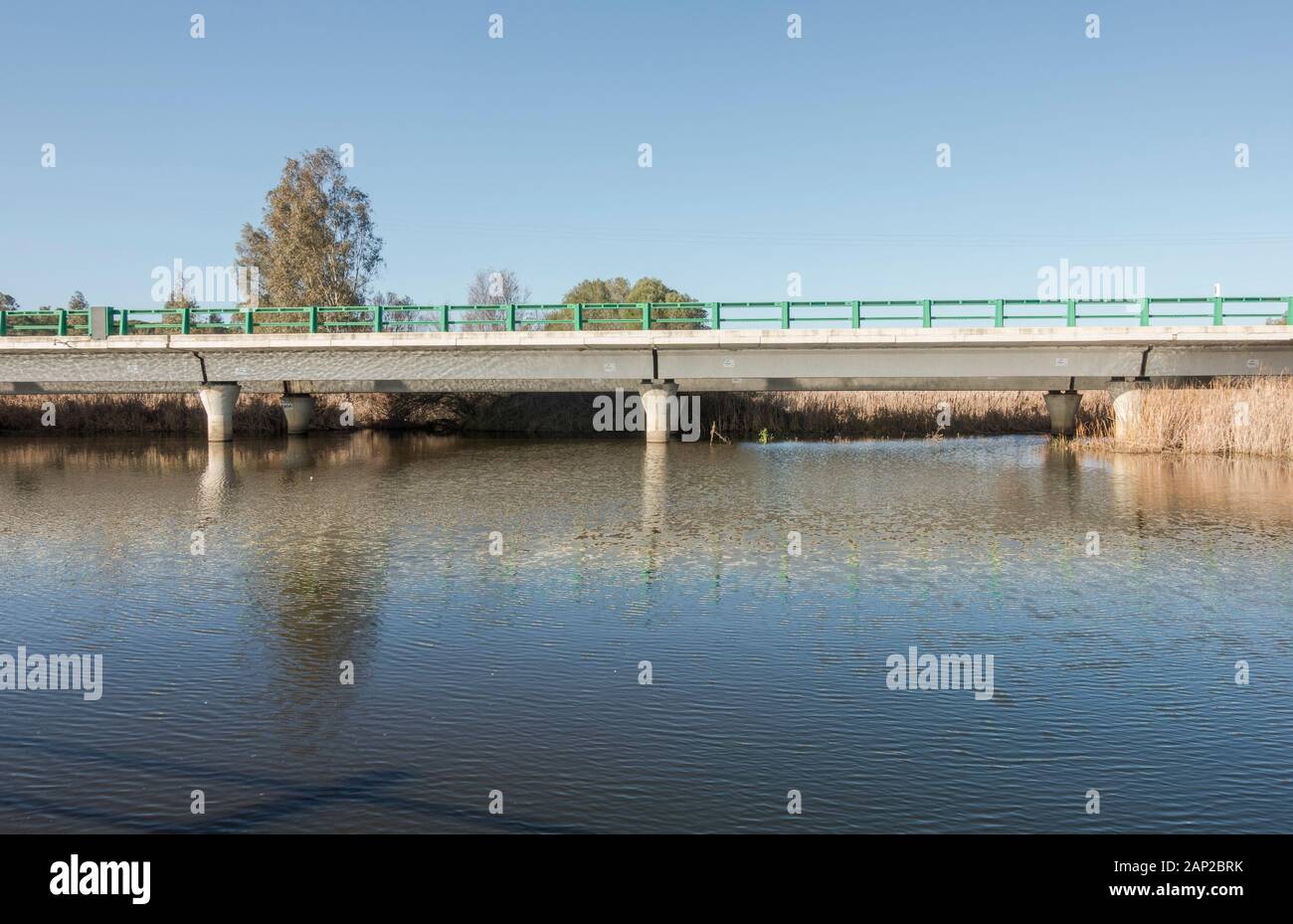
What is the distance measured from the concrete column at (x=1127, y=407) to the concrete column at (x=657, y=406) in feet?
47.3

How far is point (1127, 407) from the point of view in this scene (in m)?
33.6

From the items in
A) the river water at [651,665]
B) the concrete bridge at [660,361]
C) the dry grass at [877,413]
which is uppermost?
the concrete bridge at [660,361]

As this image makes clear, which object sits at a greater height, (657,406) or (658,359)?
(658,359)

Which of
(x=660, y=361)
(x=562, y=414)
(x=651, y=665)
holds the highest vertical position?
(x=660, y=361)

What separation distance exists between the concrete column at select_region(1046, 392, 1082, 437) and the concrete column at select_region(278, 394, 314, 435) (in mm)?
28404

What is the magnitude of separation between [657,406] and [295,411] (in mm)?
15187

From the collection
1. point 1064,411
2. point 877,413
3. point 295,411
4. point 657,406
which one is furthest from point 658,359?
point 295,411

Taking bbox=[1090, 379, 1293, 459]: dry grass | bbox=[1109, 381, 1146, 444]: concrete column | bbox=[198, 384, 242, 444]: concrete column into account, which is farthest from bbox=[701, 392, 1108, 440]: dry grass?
bbox=[198, 384, 242, 444]: concrete column

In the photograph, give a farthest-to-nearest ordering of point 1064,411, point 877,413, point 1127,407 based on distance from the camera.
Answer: point 877,413 → point 1064,411 → point 1127,407

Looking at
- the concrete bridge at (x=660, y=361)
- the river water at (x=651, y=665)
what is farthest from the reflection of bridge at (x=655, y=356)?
the river water at (x=651, y=665)

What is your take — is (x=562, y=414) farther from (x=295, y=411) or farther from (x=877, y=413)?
(x=877, y=413)

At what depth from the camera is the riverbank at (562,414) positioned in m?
41.9

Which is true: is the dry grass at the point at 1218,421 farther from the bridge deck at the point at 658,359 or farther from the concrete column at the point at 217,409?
the concrete column at the point at 217,409
